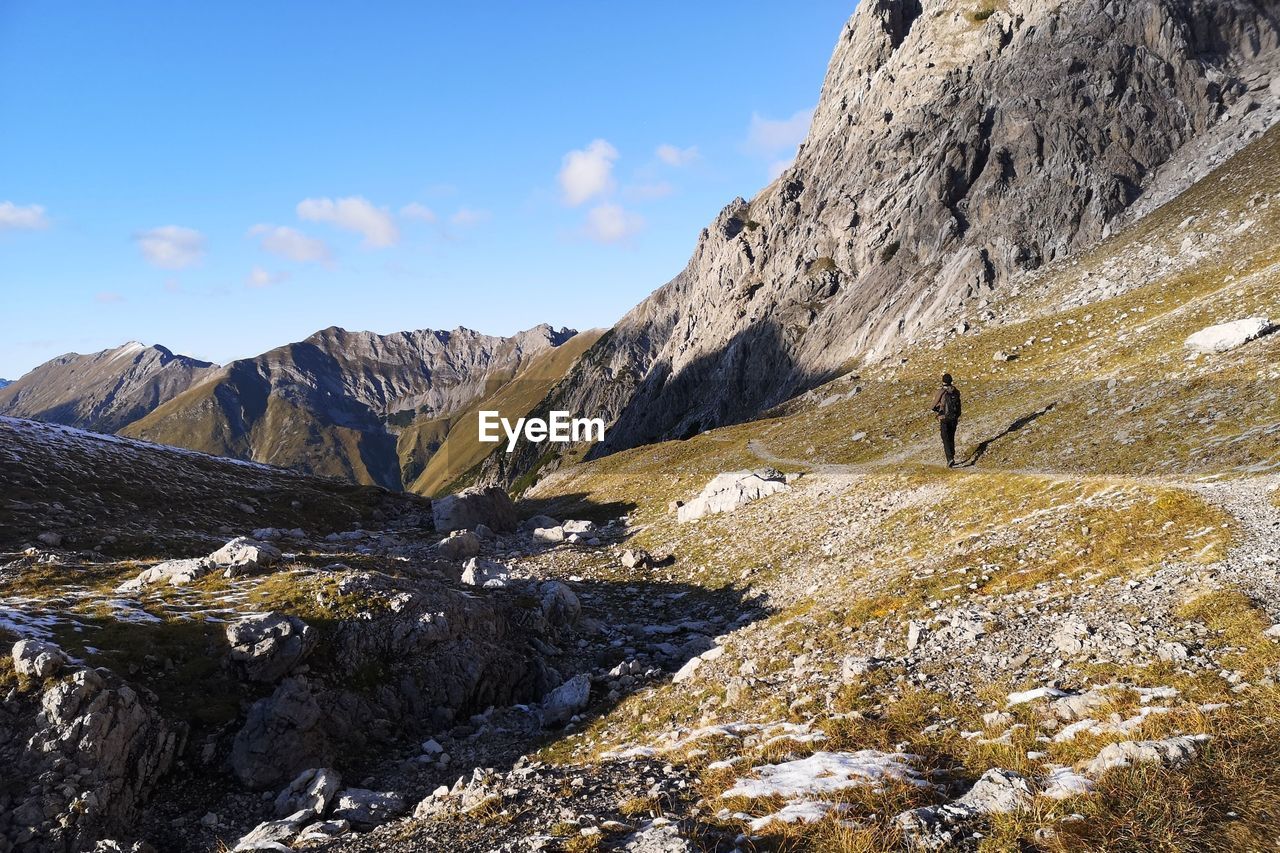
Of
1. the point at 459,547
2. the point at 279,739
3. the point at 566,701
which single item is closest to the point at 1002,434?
the point at 566,701

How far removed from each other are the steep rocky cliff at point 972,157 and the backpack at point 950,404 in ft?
174

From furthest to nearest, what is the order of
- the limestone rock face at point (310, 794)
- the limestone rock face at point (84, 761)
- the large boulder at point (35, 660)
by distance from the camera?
1. the large boulder at point (35, 660)
2. the limestone rock face at point (310, 794)
3. the limestone rock face at point (84, 761)

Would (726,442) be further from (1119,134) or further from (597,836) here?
(1119,134)

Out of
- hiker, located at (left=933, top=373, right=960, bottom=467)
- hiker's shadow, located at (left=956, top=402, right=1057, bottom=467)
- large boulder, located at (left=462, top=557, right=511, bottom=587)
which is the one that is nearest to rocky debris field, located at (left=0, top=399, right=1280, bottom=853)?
large boulder, located at (left=462, top=557, right=511, bottom=587)

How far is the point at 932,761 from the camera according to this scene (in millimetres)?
9391

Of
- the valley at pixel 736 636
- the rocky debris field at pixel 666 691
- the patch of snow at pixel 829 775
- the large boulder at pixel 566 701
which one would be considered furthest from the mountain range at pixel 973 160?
the patch of snow at pixel 829 775

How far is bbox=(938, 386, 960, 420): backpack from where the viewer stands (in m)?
31.0

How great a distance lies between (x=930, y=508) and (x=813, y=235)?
12346cm

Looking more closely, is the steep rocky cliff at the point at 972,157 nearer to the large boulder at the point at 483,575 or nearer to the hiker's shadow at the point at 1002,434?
the hiker's shadow at the point at 1002,434

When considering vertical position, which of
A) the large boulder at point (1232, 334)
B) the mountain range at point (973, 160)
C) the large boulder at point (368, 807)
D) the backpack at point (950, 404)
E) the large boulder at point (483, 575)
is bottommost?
the large boulder at point (368, 807)

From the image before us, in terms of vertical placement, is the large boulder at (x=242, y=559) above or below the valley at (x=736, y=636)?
above

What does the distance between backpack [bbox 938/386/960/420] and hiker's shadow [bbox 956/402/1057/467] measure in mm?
2810

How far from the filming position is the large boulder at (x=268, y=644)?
1664 centimetres

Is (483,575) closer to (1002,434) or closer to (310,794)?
(310,794)
